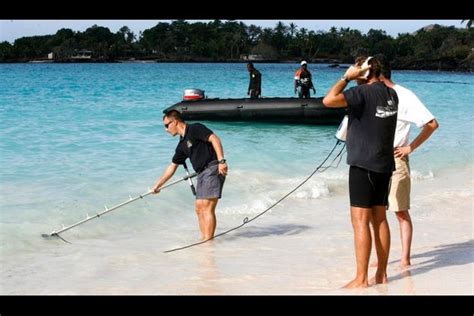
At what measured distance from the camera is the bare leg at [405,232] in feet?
20.8

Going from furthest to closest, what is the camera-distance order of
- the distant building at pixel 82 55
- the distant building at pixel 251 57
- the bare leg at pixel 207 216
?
the distant building at pixel 251 57
the distant building at pixel 82 55
the bare leg at pixel 207 216

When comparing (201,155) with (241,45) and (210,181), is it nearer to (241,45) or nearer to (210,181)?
(210,181)

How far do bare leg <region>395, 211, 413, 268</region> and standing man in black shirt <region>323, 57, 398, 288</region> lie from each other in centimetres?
89

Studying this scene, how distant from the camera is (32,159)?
48.3 feet

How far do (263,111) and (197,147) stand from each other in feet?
41.7

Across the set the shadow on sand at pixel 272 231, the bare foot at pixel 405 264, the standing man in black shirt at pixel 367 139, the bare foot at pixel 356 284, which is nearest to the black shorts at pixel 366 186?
the standing man in black shirt at pixel 367 139

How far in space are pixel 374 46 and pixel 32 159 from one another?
269 ft

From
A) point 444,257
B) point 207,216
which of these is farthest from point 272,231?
point 444,257

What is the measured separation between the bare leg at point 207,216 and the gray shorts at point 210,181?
92mm

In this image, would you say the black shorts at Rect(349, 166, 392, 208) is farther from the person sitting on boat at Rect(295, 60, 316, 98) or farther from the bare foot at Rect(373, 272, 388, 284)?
the person sitting on boat at Rect(295, 60, 316, 98)

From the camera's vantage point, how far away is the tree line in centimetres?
9194

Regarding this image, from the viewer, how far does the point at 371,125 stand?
526cm

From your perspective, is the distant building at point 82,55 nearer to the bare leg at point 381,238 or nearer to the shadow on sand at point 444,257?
the shadow on sand at point 444,257
